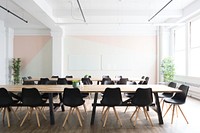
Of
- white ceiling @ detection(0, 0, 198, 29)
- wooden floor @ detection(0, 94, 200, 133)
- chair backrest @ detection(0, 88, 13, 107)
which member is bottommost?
wooden floor @ detection(0, 94, 200, 133)

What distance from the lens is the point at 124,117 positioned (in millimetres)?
5164

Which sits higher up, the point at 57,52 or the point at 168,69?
the point at 57,52

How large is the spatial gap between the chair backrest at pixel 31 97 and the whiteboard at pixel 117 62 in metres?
7.06

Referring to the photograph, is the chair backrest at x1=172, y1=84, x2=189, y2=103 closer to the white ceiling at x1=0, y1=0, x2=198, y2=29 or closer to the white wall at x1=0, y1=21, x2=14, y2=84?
the white ceiling at x1=0, y1=0, x2=198, y2=29

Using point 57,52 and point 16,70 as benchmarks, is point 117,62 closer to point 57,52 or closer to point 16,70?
point 57,52

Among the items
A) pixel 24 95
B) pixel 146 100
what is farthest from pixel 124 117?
pixel 24 95

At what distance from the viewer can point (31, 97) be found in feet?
14.4

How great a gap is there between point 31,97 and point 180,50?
318 inches

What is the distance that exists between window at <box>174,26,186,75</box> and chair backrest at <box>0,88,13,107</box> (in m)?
8.00

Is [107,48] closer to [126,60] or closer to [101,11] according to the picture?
[126,60]

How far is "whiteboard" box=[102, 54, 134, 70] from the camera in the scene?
36.8 ft

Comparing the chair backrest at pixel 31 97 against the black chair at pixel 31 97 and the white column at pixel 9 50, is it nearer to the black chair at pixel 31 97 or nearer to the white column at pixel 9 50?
the black chair at pixel 31 97

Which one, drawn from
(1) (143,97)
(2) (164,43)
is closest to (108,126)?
(1) (143,97)

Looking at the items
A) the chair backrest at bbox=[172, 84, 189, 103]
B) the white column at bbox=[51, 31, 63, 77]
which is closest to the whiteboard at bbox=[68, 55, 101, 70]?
the white column at bbox=[51, 31, 63, 77]
